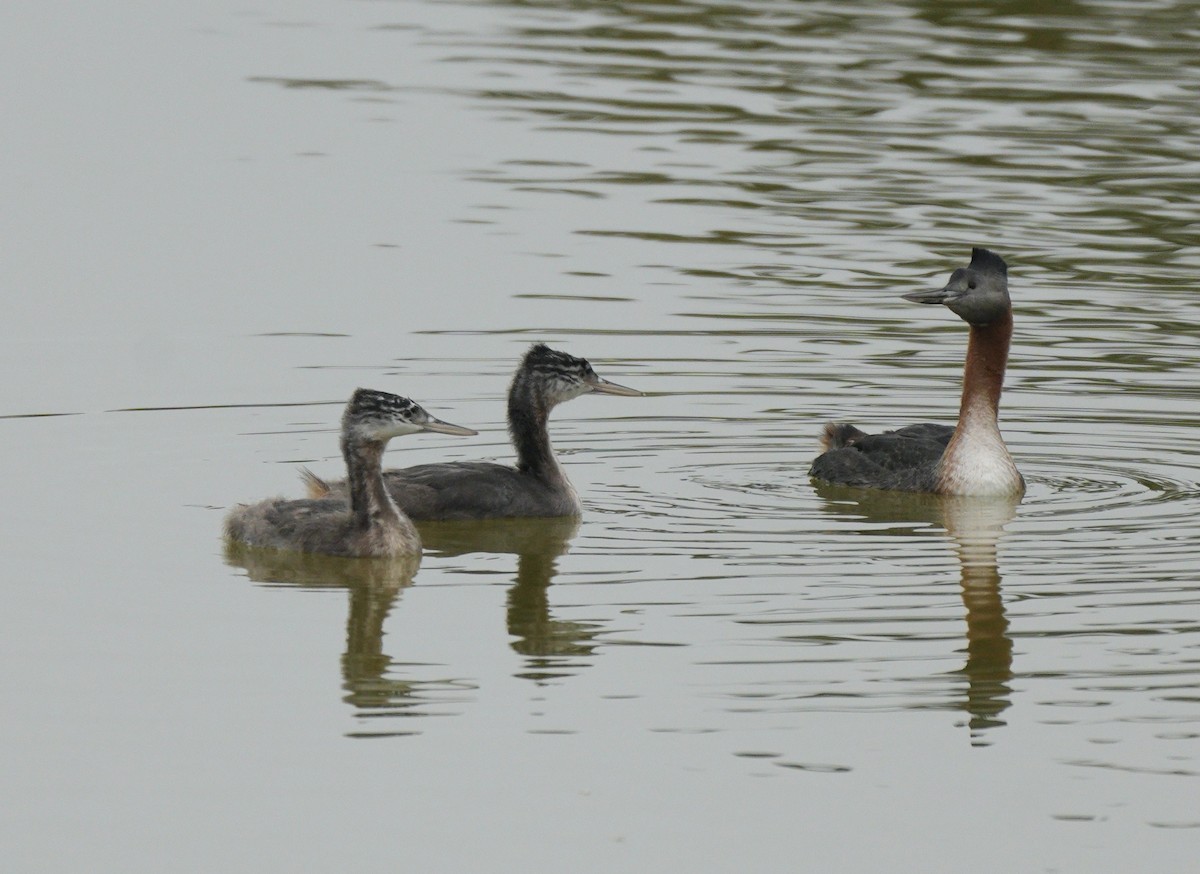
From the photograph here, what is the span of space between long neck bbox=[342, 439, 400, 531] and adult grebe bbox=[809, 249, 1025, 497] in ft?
9.39

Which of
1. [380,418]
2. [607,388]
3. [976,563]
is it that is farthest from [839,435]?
[380,418]

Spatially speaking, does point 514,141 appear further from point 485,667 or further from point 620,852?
point 620,852

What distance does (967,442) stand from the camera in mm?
12953

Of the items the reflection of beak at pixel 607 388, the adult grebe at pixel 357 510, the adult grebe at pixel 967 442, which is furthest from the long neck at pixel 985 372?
the adult grebe at pixel 357 510

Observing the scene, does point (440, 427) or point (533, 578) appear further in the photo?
point (440, 427)

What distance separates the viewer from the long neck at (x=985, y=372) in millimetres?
13070

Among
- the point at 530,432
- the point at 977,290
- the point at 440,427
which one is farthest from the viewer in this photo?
the point at 977,290

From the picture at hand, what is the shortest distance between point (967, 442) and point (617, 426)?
2.54m

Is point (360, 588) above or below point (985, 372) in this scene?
below

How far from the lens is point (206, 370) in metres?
15.8

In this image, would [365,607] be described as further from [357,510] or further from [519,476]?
[519,476]

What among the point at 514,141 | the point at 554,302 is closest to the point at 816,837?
the point at 554,302

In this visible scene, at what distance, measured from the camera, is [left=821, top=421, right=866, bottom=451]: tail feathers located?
1337 cm

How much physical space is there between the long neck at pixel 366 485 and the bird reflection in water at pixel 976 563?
2.54 metres
